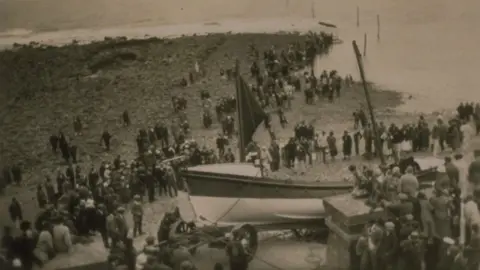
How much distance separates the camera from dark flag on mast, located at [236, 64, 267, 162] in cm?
748

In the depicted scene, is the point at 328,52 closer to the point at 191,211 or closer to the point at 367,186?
the point at 191,211

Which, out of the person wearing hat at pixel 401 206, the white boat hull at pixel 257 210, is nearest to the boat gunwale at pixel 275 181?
the white boat hull at pixel 257 210

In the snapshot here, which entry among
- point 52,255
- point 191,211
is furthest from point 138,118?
point 52,255

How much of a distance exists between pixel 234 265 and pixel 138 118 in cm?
677

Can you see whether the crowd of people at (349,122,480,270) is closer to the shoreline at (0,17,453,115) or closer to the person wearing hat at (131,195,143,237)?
the person wearing hat at (131,195,143,237)

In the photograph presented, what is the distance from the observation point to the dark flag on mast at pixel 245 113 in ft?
24.6

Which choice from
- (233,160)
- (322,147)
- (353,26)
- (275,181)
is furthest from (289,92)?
(275,181)

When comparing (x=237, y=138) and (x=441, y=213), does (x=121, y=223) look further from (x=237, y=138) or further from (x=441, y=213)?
(x=237, y=138)

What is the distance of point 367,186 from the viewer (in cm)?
529

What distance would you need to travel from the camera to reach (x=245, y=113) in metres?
7.53

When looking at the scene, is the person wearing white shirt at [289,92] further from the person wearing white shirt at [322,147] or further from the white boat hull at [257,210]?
the white boat hull at [257,210]

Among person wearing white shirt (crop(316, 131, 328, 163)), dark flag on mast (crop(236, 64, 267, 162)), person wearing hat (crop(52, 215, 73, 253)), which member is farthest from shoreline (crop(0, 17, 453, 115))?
person wearing hat (crop(52, 215, 73, 253))

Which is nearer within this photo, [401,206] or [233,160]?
[401,206]

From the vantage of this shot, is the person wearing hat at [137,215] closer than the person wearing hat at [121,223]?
No
